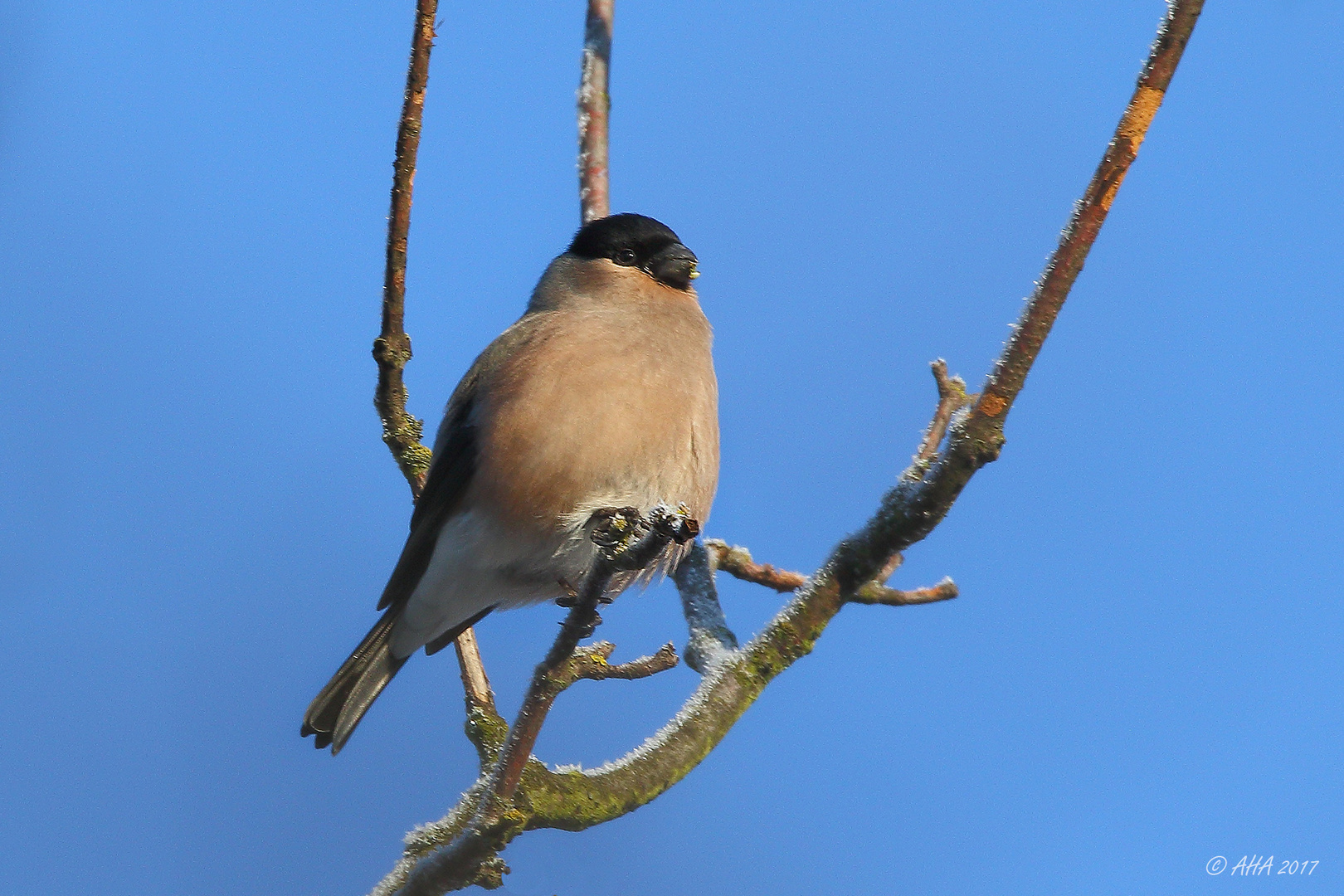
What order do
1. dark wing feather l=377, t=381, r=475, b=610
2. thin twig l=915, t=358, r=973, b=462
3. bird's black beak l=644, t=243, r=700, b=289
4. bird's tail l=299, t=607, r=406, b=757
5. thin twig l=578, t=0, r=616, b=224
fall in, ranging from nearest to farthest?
thin twig l=915, t=358, r=973, b=462 → dark wing feather l=377, t=381, r=475, b=610 → bird's tail l=299, t=607, r=406, b=757 → bird's black beak l=644, t=243, r=700, b=289 → thin twig l=578, t=0, r=616, b=224

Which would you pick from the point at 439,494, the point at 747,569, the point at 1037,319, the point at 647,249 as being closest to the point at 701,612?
the point at 747,569

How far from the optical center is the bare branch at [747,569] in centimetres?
507

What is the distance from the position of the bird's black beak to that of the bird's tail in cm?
196

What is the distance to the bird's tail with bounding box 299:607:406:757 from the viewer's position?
4828 millimetres

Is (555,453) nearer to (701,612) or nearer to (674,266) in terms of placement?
(701,612)

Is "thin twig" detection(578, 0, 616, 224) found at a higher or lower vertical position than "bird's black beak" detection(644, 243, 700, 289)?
higher

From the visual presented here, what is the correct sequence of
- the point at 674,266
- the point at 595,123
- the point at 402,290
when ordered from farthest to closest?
the point at 595,123, the point at 674,266, the point at 402,290

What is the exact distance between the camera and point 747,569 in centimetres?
510

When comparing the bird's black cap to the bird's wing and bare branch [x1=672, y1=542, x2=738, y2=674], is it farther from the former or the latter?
bare branch [x1=672, y1=542, x2=738, y2=674]

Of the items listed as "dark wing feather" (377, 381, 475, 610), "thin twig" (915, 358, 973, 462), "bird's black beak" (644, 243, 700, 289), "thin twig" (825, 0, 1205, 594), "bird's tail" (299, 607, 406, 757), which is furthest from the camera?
"bird's black beak" (644, 243, 700, 289)

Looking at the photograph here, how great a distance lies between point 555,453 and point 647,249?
144 centimetres

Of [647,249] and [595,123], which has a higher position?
[595,123]

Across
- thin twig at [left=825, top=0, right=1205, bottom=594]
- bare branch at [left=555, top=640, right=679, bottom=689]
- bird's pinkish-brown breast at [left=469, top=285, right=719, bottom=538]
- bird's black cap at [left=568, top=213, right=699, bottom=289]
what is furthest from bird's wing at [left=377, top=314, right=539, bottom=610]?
thin twig at [left=825, top=0, right=1205, bottom=594]

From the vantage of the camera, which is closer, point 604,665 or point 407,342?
point 604,665
